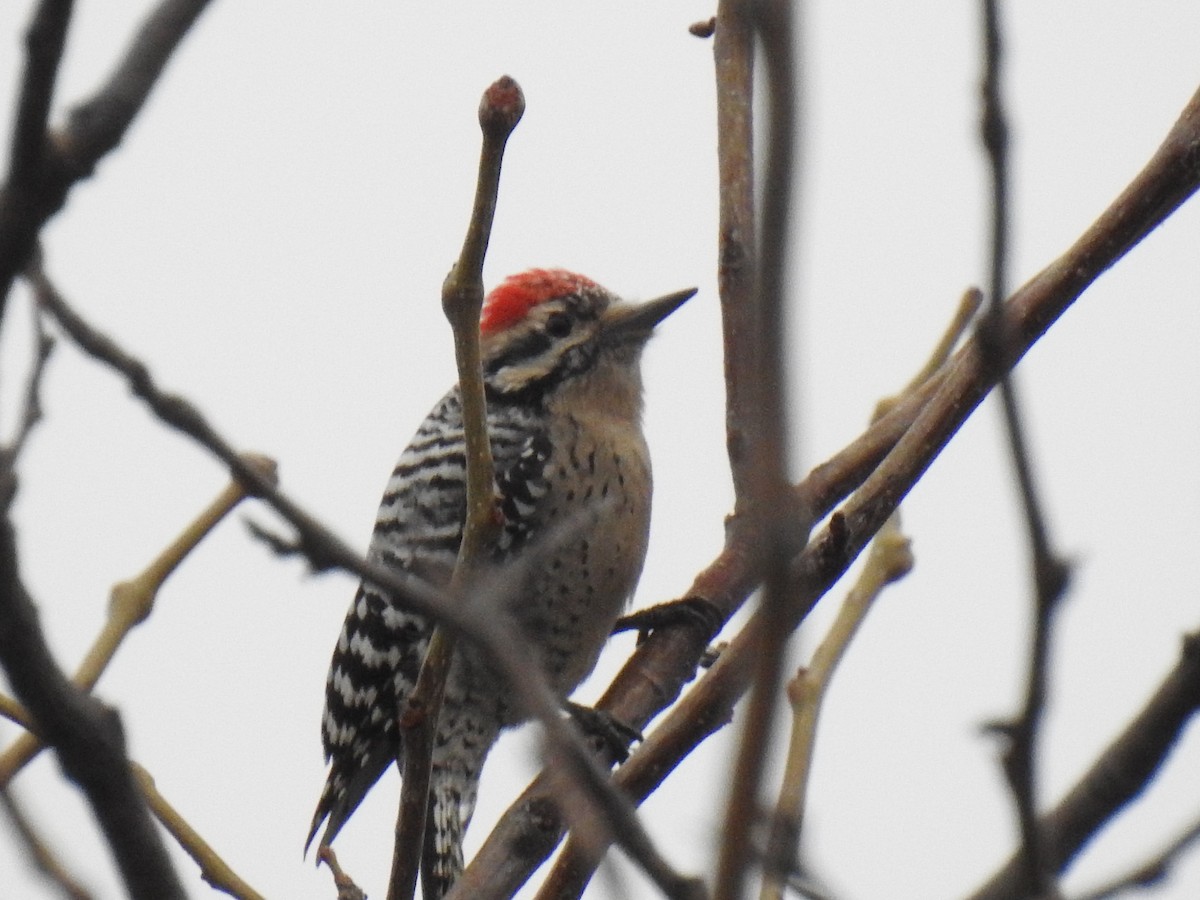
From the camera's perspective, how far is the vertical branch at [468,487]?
2605 millimetres

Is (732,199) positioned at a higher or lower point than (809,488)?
higher

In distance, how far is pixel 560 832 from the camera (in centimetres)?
349

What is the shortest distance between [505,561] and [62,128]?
4.14 metres

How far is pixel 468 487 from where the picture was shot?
106 inches

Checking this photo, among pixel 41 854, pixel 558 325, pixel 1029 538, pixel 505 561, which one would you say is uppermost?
pixel 558 325

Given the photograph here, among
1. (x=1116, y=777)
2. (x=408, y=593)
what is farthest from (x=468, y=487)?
(x=1116, y=777)

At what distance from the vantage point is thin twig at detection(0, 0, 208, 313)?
1.59 meters

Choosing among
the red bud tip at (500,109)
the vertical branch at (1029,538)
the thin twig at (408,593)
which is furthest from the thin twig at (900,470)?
the vertical branch at (1029,538)

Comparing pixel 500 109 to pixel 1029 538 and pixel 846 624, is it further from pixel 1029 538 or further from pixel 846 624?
pixel 846 624

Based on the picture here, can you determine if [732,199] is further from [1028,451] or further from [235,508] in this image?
[1028,451]

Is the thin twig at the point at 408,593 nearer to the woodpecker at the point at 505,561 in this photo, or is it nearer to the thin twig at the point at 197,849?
the thin twig at the point at 197,849

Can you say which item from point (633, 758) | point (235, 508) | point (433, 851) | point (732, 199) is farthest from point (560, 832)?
point (433, 851)

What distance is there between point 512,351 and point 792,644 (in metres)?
5.51

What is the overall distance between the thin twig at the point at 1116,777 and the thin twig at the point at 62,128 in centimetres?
112
